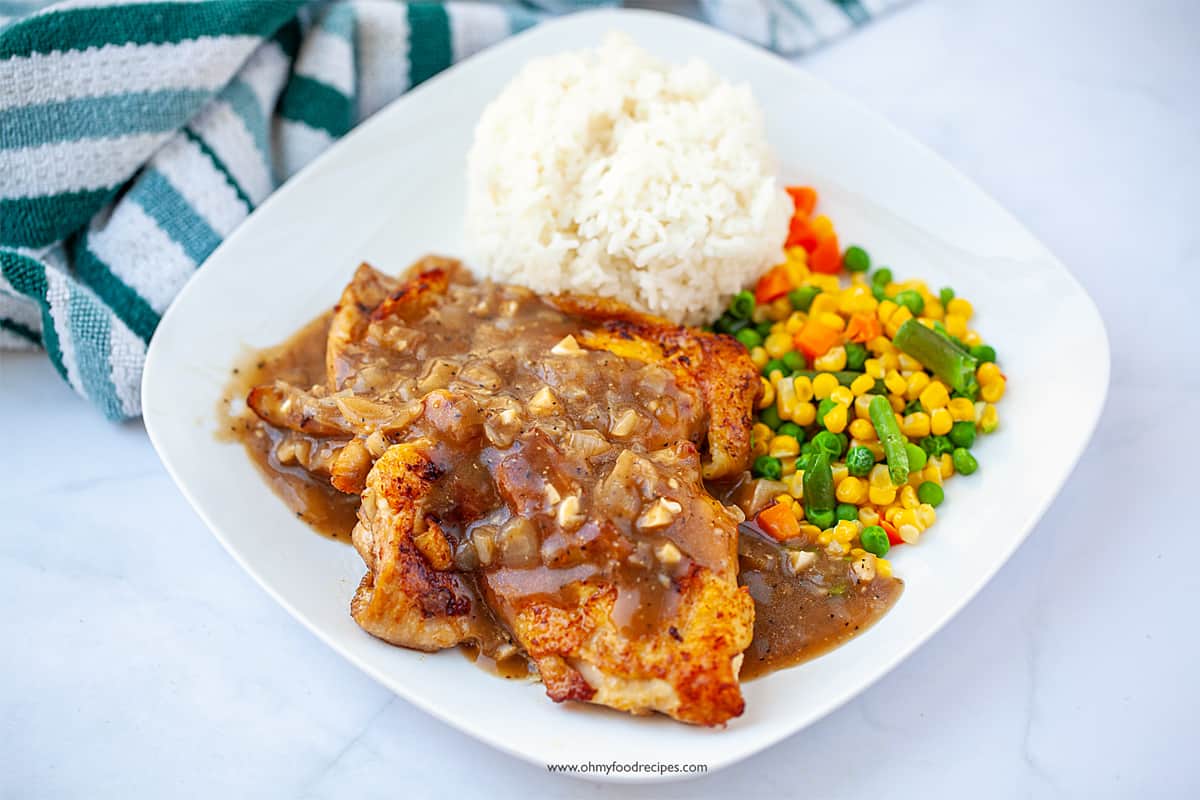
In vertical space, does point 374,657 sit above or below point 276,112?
below

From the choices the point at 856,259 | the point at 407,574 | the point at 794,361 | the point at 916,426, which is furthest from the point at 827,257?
the point at 407,574

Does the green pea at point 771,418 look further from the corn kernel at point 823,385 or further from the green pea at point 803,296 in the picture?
the green pea at point 803,296

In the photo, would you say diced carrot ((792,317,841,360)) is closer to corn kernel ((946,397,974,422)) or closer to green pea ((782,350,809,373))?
green pea ((782,350,809,373))

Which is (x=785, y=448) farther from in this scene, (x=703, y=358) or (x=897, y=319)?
(x=897, y=319)

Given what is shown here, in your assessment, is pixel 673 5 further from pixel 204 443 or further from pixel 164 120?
pixel 204 443

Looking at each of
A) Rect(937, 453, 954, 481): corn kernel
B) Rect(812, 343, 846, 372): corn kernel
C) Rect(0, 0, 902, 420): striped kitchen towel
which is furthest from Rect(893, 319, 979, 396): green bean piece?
Rect(0, 0, 902, 420): striped kitchen towel

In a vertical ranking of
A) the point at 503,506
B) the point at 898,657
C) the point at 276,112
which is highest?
the point at 276,112

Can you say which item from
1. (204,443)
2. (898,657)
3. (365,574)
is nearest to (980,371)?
(898,657)
